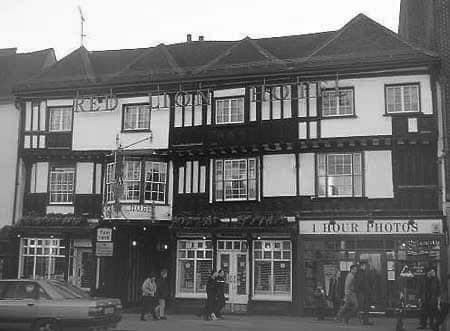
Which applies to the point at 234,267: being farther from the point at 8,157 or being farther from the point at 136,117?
the point at 8,157

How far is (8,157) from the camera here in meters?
28.0

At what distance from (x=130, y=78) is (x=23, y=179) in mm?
6439

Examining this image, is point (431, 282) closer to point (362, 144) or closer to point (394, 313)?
point (394, 313)

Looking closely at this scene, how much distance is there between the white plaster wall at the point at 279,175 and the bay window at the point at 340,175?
1024 mm

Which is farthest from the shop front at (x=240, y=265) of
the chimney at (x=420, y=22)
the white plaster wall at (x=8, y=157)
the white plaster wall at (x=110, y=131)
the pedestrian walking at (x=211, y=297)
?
the chimney at (x=420, y=22)

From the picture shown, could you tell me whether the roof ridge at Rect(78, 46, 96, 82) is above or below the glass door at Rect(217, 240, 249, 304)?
above

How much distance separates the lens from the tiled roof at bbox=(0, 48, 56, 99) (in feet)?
98.9

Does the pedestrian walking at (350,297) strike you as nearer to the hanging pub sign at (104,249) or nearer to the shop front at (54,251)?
the hanging pub sign at (104,249)

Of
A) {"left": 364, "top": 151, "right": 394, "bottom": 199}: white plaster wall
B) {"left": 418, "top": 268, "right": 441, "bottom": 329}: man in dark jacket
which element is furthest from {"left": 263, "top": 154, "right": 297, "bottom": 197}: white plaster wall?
{"left": 418, "top": 268, "right": 441, "bottom": 329}: man in dark jacket

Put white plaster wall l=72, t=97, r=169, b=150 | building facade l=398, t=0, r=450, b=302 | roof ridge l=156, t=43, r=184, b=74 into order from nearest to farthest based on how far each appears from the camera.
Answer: building facade l=398, t=0, r=450, b=302 → white plaster wall l=72, t=97, r=169, b=150 → roof ridge l=156, t=43, r=184, b=74

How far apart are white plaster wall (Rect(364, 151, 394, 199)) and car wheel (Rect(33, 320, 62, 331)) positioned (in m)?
12.4

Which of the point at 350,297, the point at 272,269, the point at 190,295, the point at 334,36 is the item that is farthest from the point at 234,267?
the point at 334,36

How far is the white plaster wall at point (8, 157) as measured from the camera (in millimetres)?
27719

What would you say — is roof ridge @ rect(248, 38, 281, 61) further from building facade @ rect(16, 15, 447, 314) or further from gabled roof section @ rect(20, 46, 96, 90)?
gabled roof section @ rect(20, 46, 96, 90)
